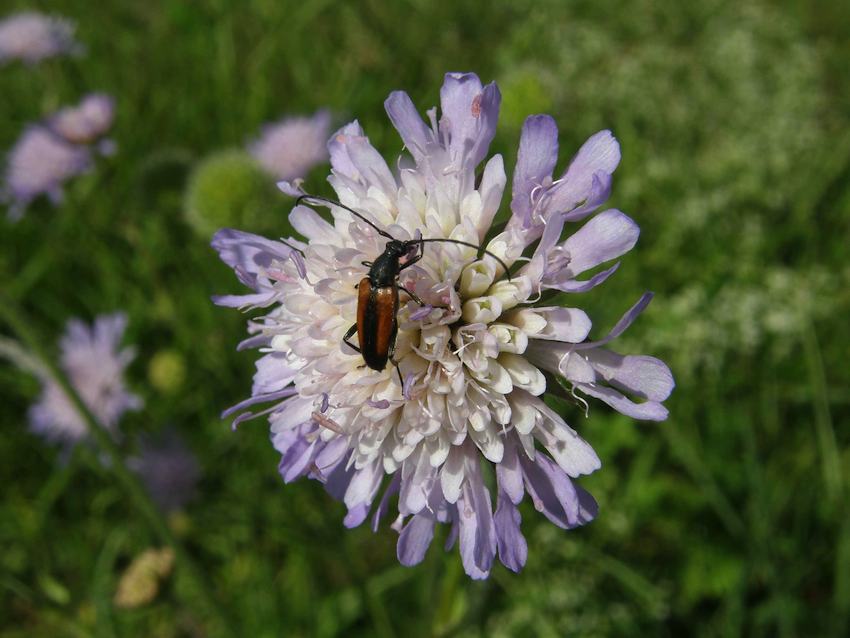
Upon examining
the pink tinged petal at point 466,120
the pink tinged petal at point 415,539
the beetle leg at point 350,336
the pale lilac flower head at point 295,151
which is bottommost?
the pale lilac flower head at point 295,151

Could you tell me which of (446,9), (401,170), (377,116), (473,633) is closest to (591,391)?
(401,170)

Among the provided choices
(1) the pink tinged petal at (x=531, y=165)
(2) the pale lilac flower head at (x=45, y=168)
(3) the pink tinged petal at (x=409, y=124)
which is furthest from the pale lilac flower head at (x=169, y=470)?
(1) the pink tinged petal at (x=531, y=165)

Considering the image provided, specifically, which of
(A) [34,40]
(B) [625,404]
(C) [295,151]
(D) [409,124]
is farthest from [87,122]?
(B) [625,404]

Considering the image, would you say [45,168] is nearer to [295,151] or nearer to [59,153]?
[59,153]

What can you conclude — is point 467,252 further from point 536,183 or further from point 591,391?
point 591,391

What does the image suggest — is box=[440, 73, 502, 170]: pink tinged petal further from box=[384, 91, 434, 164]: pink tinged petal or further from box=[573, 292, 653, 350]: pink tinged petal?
box=[573, 292, 653, 350]: pink tinged petal

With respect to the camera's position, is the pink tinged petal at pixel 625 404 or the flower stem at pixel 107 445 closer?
the pink tinged petal at pixel 625 404

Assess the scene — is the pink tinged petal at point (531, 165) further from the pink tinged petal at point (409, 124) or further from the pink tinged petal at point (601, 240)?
the pink tinged petal at point (409, 124)
